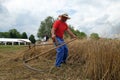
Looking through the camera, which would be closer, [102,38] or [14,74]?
[102,38]

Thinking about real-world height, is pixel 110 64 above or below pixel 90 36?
below

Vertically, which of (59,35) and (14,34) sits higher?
(14,34)

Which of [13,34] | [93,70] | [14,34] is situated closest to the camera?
[93,70]

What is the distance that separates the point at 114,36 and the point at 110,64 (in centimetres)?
58

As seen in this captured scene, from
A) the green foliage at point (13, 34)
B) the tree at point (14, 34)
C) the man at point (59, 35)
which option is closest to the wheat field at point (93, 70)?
the man at point (59, 35)

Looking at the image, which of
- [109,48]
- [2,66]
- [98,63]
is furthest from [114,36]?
[2,66]

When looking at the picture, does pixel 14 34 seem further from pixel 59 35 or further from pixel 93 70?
pixel 93 70

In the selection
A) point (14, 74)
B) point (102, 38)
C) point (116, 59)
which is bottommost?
point (14, 74)

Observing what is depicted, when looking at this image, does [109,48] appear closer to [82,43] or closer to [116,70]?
[116,70]

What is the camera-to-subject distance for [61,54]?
8.18 metres

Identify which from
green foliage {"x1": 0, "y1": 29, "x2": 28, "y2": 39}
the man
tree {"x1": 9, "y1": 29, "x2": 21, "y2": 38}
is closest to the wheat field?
the man

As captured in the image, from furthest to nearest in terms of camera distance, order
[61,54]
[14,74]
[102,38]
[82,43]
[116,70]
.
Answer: [82,43] < [61,54] < [14,74] < [102,38] < [116,70]

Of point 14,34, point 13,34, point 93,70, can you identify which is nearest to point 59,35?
point 93,70

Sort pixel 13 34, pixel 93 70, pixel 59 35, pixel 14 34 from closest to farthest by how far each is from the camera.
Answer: pixel 93 70
pixel 59 35
pixel 14 34
pixel 13 34
